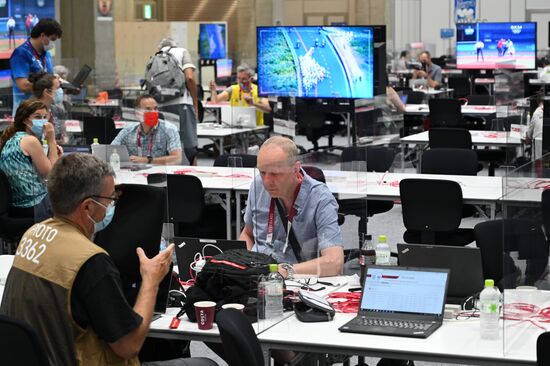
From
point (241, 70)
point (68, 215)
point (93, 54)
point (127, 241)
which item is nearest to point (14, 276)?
point (68, 215)

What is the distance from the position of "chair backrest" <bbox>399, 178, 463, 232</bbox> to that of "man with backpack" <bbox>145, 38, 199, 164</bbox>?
4.07 m

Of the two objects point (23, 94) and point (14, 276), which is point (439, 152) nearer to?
point (23, 94)

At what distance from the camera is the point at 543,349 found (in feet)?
10.1

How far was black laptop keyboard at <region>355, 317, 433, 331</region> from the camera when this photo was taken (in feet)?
12.7

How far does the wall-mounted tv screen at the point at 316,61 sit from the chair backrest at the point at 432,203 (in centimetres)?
427

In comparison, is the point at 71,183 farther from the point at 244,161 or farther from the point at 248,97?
the point at 248,97

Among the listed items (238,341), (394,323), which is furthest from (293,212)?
(238,341)

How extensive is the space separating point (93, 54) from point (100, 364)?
15833mm

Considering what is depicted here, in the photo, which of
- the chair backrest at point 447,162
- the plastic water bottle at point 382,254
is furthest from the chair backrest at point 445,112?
the plastic water bottle at point 382,254

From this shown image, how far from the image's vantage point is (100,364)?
10.7ft

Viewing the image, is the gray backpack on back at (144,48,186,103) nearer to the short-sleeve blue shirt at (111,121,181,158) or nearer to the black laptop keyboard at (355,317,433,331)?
the short-sleeve blue shirt at (111,121,181,158)

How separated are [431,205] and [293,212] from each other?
77.2 inches

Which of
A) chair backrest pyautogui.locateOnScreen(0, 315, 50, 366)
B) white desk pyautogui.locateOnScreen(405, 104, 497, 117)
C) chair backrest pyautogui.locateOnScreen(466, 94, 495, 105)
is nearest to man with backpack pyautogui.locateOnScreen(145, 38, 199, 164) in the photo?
white desk pyautogui.locateOnScreen(405, 104, 497, 117)

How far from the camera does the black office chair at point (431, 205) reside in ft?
22.0
